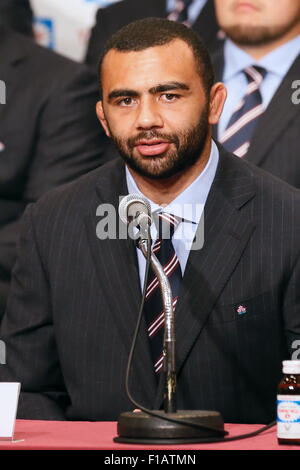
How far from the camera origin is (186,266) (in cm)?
219

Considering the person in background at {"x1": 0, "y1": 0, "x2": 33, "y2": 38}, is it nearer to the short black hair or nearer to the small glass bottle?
the short black hair

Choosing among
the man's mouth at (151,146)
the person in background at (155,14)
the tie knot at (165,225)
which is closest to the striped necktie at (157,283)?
the tie knot at (165,225)

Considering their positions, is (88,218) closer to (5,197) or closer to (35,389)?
(35,389)

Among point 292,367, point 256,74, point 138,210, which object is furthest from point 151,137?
point 256,74

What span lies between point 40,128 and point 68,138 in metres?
0.10

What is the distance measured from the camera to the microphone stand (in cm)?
154

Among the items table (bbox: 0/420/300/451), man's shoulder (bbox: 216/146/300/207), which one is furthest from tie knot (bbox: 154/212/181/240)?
table (bbox: 0/420/300/451)

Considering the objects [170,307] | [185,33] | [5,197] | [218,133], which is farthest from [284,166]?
[170,307]

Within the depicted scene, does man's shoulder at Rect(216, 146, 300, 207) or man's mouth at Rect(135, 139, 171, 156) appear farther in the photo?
man's shoulder at Rect(216, 146, 300, 207)

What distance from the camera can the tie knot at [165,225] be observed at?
224cm

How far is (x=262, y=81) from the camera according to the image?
2889 millimetres

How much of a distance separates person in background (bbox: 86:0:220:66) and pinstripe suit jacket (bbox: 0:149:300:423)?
78 cm

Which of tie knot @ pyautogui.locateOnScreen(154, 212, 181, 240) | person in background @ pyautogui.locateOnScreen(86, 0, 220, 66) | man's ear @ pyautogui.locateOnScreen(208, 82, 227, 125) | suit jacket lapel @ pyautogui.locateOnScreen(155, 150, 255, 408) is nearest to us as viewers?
suit jacket lapel @ pyautogui.locateOnScreen(155, 150, 255, 408)

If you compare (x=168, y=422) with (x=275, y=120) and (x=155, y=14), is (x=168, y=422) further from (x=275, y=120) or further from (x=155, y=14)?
(x=155, y=14)
